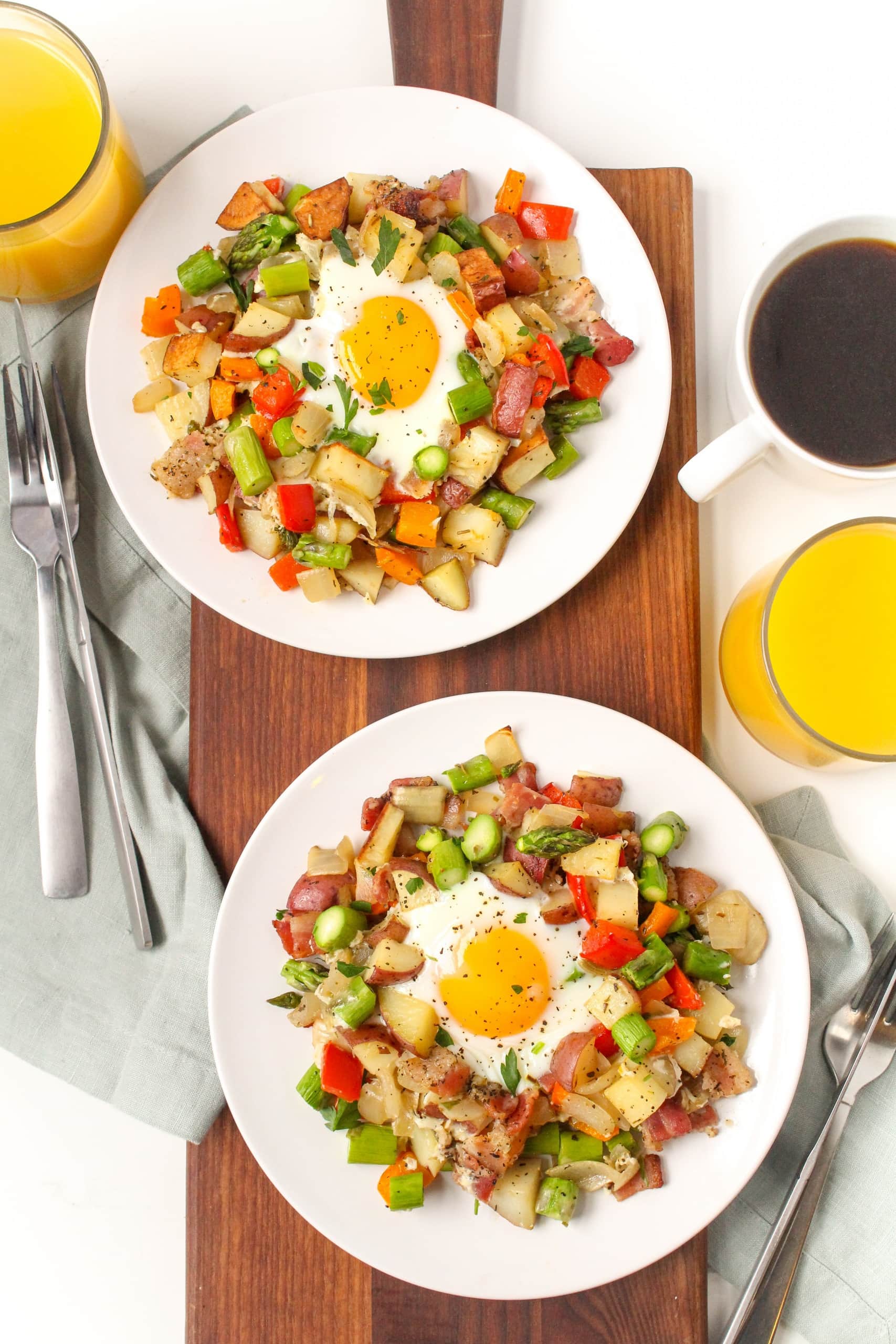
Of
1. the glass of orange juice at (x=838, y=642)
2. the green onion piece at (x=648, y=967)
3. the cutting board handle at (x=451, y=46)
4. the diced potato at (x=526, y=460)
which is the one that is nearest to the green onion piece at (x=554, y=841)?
the green onion piece at (x=648, y=967)

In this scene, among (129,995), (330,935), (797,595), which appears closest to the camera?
(330,935)

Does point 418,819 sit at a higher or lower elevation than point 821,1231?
higher

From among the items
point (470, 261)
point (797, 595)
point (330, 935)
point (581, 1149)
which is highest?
point (470, 261)

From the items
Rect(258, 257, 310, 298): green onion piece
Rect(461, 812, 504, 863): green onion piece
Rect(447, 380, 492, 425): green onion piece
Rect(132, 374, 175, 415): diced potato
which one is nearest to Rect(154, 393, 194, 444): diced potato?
Rect(132, 374, 175, 415): diced potato

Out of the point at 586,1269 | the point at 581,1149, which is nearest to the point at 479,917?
the point at 581,1149

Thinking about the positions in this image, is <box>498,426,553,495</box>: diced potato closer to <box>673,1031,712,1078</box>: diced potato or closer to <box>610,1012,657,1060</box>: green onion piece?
<box>610,1012,657,1060</box>: green onion piece

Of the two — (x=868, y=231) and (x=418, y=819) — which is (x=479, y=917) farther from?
(x=868, y=231)

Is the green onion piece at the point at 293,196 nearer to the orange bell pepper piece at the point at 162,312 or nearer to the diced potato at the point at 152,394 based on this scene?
the orange bell pepper piece at the point at 162,312

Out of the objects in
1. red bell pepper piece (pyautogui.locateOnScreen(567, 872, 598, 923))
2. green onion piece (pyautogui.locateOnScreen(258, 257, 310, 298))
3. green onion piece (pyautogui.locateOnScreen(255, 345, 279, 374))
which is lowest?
red bell pepper piece (pyautogui.locateOnScreen(567, 872, 598, 923))

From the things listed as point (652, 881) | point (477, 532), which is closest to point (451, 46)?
point (477, 532)
